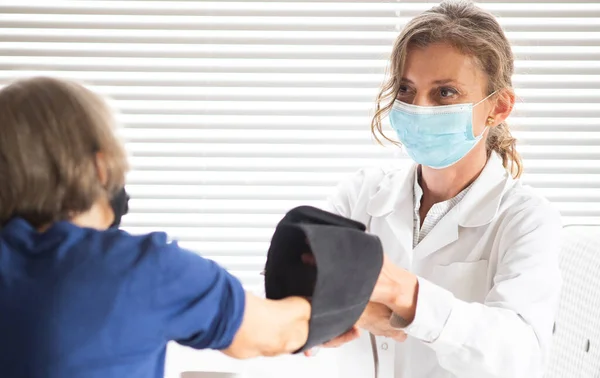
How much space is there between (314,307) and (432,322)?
37cm

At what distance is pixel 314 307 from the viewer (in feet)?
3.59

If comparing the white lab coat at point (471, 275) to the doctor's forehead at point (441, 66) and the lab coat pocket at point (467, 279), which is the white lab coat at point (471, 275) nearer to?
the lab coat pocket at point (467, 279)

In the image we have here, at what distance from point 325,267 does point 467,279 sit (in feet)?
2.16


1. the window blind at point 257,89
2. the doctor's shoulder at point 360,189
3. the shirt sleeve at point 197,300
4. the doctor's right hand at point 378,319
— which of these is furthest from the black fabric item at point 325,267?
the window blind at point 257,89

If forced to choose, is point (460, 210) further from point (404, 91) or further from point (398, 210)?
point (404, 91)

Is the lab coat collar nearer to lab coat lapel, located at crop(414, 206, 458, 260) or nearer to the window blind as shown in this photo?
lab coat lapel, located at crop(414, 206, 458, 260)

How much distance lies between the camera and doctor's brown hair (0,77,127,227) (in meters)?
0.95

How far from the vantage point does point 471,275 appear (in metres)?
1.65

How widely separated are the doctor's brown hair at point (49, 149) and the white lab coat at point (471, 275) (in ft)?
2.21

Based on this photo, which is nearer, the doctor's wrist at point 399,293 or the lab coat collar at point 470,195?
the doctor's wrist at point 399,293

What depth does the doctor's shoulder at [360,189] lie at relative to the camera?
1856 mm

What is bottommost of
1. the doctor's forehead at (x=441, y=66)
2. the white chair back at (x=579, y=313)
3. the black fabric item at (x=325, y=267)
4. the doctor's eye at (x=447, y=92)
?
the white chair back at (x=579, y=313)

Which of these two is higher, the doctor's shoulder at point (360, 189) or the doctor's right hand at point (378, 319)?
the doctor's shoulder at point (360, 189)

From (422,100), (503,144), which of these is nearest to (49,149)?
(422,100)
